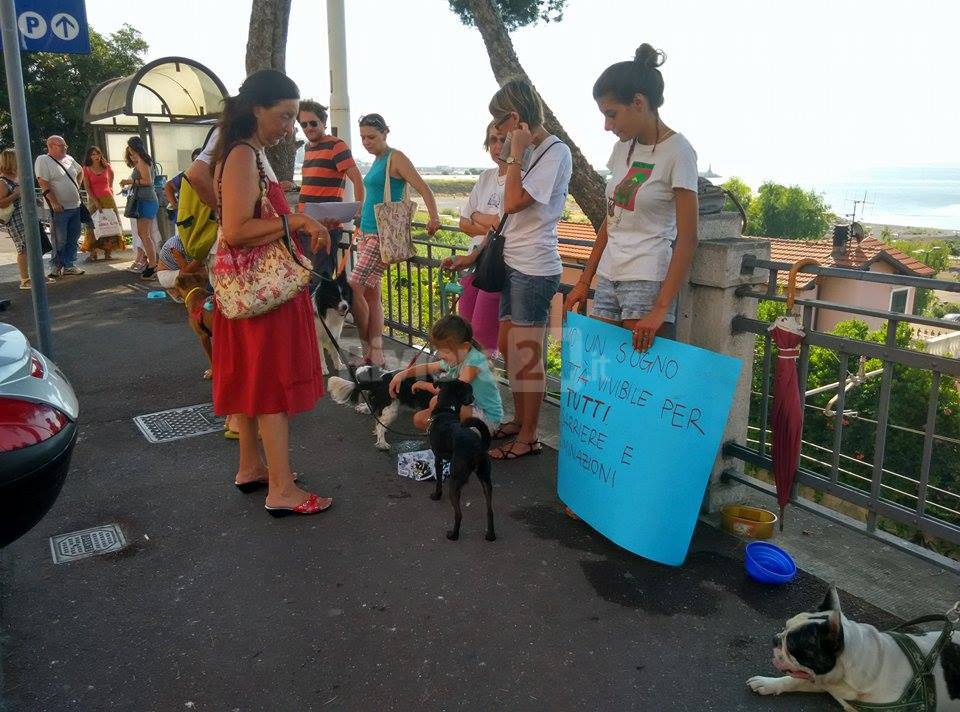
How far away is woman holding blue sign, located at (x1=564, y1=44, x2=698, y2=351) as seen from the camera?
3361 millimetres

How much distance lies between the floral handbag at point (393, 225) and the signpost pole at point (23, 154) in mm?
2328

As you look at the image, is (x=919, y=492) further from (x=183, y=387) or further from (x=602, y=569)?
(x=183, y=387)

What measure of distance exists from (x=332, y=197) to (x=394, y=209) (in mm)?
680

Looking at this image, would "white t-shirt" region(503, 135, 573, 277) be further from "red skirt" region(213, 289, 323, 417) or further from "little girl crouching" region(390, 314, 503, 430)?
"red skirt" region(213, 289, 323, 417)

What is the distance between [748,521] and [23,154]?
4.77 metres

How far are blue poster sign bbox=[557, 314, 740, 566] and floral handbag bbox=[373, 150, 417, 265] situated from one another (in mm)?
2366

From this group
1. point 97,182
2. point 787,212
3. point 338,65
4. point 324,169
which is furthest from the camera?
point 787,212

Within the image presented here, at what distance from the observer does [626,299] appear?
3.68m

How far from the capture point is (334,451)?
16.2ft

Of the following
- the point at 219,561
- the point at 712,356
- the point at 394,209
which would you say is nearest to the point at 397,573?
the point at 219,561

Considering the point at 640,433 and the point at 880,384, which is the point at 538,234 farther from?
the point at 880,384

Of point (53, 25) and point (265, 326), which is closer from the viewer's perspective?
point (265, 326)

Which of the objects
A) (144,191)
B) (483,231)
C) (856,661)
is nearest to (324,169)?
(483,231)

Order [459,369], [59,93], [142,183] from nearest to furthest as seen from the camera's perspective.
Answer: [459,369] → [142,183] → [59,93]
